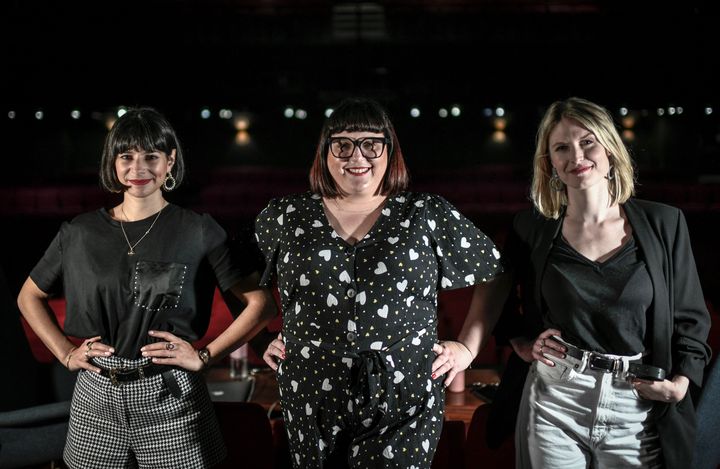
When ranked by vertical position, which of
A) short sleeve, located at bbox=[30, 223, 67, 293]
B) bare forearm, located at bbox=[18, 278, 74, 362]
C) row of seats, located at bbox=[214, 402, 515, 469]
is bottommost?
row of seats, located at bbox=[214, 402, 515, 469]

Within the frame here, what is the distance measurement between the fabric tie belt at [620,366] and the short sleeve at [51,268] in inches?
58.2

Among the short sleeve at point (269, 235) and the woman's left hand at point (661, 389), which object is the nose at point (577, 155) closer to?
the woman's left hand at point (661, 389)

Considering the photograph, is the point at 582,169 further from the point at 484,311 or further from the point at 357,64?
the point at 357,64

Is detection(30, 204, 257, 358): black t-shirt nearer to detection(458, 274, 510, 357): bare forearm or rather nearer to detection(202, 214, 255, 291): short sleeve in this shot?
detection(202, 214, 255, 291): short sleeve

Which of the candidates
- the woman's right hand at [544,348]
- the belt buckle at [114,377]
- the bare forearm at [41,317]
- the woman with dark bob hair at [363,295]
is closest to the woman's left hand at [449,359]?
the woman with dark bob hair at [363,295]

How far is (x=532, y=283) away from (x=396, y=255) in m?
0.43

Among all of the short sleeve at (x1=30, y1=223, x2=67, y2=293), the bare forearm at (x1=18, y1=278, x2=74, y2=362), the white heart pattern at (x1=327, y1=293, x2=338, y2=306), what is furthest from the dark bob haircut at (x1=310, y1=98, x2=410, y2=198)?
the bare forearm at (x1=18, y1=278, x2=74, y2=362)

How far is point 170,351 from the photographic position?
1.80m

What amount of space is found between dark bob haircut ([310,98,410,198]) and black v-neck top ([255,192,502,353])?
4cm

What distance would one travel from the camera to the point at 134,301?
1.82 meters

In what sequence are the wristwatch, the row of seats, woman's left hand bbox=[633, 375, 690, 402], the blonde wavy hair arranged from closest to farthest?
woman's left hand bbox=[633, 375, 690, 402] < the blonde wavy hair < the wristwatch < the row of seats

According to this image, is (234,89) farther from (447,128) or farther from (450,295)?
(450,295)

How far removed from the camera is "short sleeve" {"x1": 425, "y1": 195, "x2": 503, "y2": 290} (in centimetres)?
175

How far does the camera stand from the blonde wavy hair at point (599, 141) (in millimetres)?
1738
